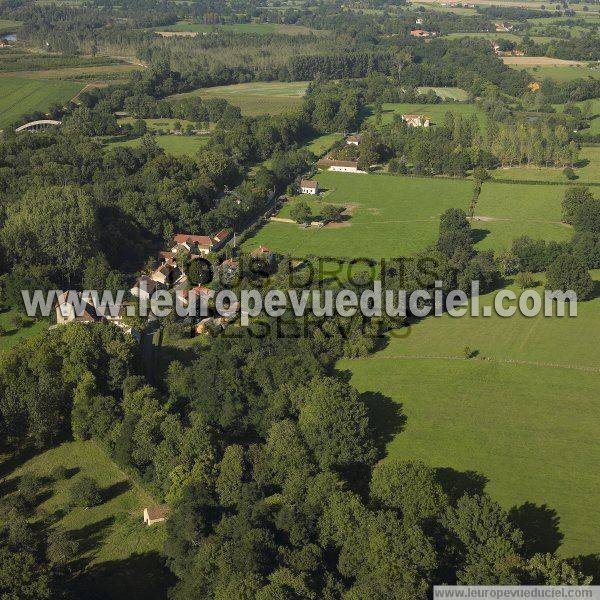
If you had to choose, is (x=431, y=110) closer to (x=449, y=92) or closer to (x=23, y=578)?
(x=449, y=92)

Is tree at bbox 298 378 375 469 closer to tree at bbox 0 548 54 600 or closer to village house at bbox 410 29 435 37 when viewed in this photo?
tree at bbox 0 548 54 600

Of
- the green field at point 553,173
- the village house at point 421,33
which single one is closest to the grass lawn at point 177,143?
the green field at point 553,173

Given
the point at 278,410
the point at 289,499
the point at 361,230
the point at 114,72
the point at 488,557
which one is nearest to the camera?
the point at 488,557

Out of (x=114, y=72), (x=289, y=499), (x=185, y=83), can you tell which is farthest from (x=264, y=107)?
(x=289, y=499)

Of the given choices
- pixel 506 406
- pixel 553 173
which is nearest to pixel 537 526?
pixel 506 406

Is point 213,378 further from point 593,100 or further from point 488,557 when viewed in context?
point 593,100

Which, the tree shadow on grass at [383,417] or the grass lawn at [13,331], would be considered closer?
the tree shadow on grass at [383,417]

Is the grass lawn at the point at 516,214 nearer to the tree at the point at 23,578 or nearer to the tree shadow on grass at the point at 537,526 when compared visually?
the tree shadow on grass at the point at 537,526
